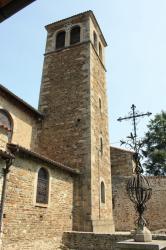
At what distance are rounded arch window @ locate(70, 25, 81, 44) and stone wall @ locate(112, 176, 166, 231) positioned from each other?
10945 mm

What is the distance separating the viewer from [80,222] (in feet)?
35.8

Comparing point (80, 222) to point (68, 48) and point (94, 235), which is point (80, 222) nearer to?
point (94, 235)

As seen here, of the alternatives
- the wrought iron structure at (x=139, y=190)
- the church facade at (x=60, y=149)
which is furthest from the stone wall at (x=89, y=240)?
the wrought iron structure at (x=139, y=190)

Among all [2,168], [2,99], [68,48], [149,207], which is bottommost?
[149,207]

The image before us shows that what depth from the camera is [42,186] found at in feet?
30.8

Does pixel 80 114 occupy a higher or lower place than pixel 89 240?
higher

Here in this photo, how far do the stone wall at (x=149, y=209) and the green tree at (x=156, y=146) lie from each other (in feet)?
33.2

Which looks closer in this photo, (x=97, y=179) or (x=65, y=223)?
(x=65, y=223)

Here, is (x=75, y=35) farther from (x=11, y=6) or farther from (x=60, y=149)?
(x=11, y=6)

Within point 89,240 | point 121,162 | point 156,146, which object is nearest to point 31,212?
point 89,240

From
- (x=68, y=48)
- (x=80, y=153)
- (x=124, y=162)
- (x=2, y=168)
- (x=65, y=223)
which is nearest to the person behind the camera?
(x=2, y=168)

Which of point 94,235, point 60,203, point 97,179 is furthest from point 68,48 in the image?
point 94,235

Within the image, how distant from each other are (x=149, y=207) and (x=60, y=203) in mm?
8559

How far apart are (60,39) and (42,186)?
1183cm
